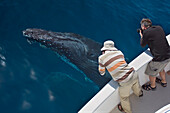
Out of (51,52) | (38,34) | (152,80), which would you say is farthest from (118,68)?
(38,34)

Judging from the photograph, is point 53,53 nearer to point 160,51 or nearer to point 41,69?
point 41,69

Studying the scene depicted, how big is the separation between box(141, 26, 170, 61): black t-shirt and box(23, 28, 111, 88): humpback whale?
307cm

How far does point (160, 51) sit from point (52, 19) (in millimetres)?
5135

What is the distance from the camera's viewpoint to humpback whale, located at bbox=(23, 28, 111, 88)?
7.46 meters

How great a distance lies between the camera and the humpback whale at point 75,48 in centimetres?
746

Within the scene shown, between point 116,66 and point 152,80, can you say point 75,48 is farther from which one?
point 116,66

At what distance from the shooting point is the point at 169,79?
17.3ft

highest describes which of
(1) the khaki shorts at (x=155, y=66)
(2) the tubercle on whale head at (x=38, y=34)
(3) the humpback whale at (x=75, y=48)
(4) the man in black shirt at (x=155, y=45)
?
(2) the tubercle on whale head at (x=38, y=34)

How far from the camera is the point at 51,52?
756cm

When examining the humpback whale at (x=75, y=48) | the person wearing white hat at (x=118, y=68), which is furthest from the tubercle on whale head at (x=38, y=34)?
the person wearing white hat at (x=118, y=68)

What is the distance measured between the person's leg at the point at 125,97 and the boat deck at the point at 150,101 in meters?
0.29

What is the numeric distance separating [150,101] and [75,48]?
3922 millimetres

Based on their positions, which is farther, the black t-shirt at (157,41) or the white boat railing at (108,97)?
the black t-shirt at (157,41)

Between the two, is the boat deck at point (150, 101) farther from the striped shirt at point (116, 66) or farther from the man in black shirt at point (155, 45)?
the striped shirt at point (116, 66)
